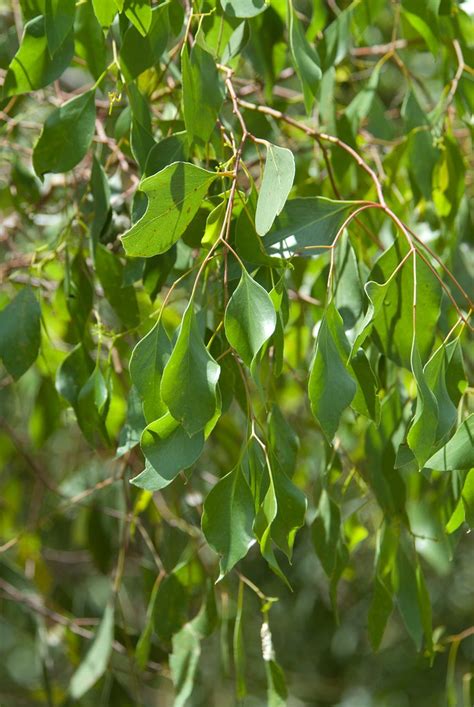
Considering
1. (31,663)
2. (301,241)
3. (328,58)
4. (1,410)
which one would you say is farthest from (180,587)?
(31,663)

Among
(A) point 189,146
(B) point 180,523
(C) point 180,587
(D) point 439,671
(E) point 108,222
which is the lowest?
(D) point 439,671

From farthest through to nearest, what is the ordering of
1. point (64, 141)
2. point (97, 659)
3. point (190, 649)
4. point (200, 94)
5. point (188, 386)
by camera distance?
point (97, 659)
point (190, 649)
point (64, 141)
point (200, 94)
point (188, 386)

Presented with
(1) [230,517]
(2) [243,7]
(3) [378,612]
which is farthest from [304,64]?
(3) [378,612]

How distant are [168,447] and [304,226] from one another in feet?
0.80

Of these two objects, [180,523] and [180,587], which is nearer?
[180,587]

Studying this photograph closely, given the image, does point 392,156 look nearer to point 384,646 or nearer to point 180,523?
point 180,523

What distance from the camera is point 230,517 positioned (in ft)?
2.61

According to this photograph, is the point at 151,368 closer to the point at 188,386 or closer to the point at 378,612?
the point at 188,386

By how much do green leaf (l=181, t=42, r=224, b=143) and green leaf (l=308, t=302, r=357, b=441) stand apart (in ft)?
0.66

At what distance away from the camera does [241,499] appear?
2.62 feet

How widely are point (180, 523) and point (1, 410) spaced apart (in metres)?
0.86

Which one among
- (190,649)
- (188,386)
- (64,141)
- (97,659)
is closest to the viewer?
(188,386)

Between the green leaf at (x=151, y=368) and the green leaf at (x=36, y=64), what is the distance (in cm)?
28

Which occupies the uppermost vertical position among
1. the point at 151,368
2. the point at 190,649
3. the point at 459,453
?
the point at 151,368
